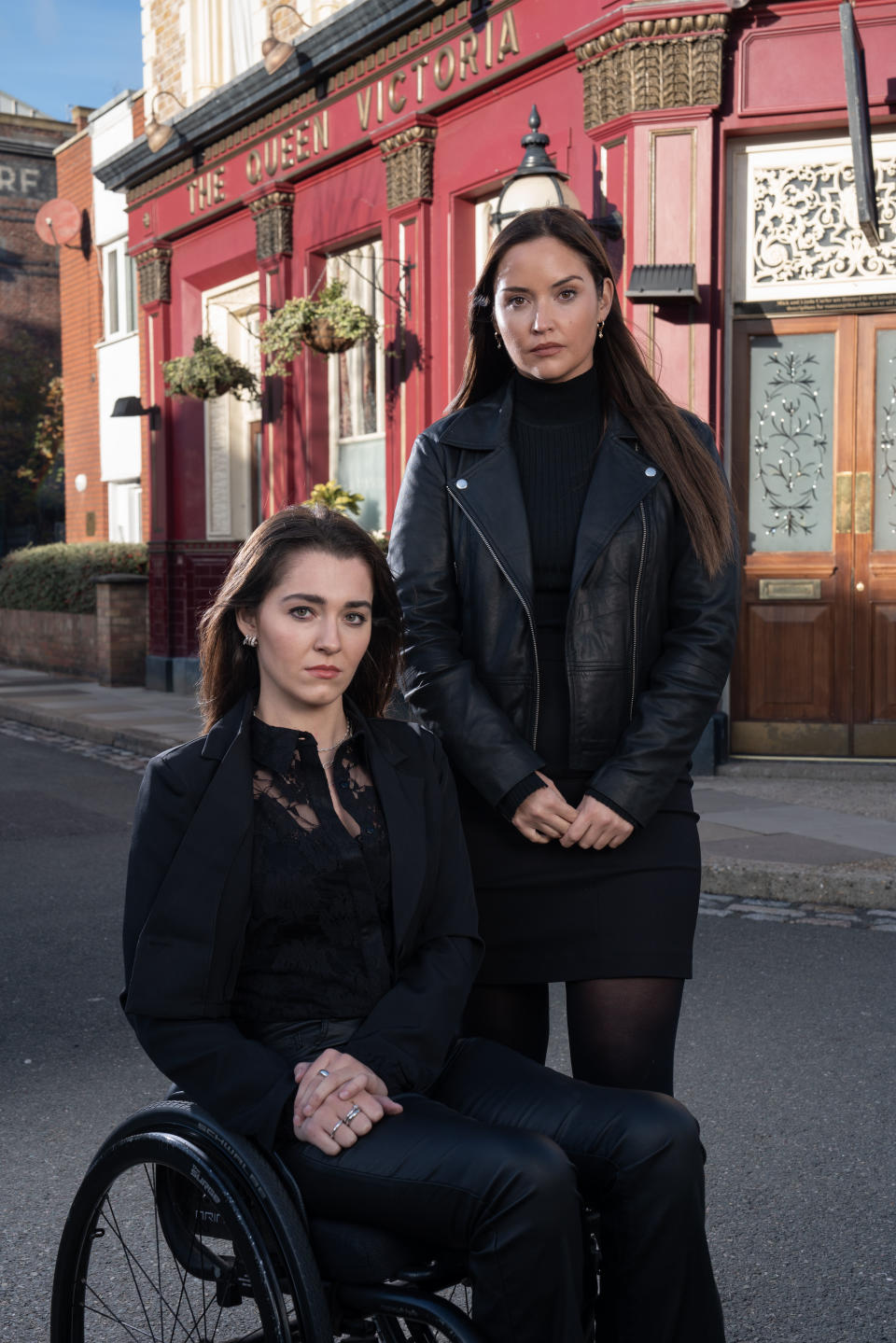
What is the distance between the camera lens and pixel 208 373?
14.5 m

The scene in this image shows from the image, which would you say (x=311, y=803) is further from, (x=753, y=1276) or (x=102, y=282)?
(x=102, y=282)

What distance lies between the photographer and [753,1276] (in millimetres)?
3023

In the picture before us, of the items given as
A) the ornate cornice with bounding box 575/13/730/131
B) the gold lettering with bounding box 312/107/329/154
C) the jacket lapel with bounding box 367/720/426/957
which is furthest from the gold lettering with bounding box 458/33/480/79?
the jacket lapel with bounding box 367/720/426/957

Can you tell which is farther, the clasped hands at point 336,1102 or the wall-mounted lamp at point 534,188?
the wall-mounted lamp at point 534,188

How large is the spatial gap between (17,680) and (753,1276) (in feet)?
52.2

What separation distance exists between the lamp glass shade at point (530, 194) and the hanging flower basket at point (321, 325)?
3.25 m

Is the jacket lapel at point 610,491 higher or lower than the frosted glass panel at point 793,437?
lower

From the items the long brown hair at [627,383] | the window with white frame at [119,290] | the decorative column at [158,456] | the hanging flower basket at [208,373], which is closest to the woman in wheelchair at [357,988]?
the long brown hair at [627,383]

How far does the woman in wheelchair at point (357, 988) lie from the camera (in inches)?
76.7

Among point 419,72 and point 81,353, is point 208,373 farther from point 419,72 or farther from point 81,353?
point 81,353

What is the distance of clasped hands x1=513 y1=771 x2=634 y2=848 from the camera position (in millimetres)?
2445

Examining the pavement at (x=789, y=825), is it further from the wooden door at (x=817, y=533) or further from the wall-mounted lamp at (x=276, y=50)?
the wall-mounted lamp at (x=276, y=50)

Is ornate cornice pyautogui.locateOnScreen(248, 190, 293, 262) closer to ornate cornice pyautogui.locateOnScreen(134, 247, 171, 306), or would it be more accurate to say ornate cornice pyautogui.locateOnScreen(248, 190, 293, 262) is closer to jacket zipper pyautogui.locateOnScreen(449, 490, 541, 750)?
ornate cornice pyautogui.locateOnScreen(134, 247, 171, 306)

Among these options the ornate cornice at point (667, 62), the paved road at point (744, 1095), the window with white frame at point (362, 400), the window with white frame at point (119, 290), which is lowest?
the paved road at point (744, 1095)
